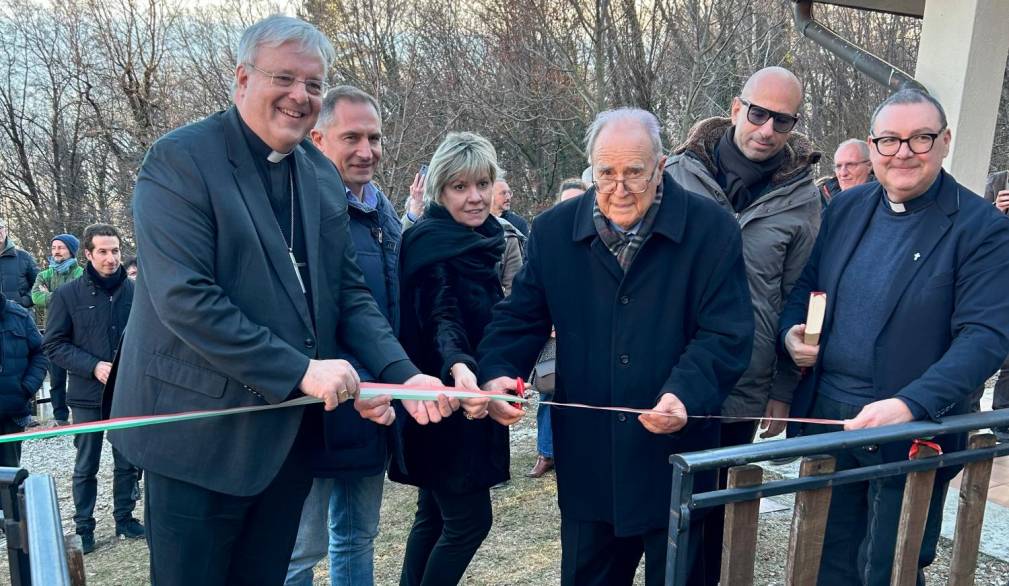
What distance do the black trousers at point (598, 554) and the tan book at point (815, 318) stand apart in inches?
32.8

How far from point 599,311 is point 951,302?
1.13m

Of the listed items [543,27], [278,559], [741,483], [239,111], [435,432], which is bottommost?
[278,559]

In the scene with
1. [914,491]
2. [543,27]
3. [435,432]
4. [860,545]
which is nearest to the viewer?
[914,491]

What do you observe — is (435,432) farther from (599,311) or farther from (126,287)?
(126,287)

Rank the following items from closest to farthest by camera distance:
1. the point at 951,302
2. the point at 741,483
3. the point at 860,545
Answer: the point at 741,483
the point at 951,302
the point at 860,545

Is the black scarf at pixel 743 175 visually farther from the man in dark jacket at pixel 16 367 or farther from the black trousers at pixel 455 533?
the man in dark jacket at pixel 16 367

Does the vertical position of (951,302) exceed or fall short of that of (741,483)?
it exceeds it

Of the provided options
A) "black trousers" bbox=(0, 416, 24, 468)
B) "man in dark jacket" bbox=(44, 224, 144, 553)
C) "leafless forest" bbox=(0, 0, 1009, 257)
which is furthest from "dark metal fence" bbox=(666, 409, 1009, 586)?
"leafless forest" bbox=(0, 0, 1009, 257)

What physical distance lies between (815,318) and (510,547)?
266 centimetres

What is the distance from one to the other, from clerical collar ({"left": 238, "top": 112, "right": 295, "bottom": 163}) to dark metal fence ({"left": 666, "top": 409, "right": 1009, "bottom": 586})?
1471 millimetres

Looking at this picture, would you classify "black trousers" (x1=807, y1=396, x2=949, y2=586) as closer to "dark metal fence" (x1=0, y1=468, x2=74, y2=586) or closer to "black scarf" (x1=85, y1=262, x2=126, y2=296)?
"dark metal fence" (x1=0, y1=468, x2=74, y2=586)

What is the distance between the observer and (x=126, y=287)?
5734 mm

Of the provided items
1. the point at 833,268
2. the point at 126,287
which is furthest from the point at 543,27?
the point at 833,268

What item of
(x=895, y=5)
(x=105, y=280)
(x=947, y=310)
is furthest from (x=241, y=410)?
(x=895, y=5)
